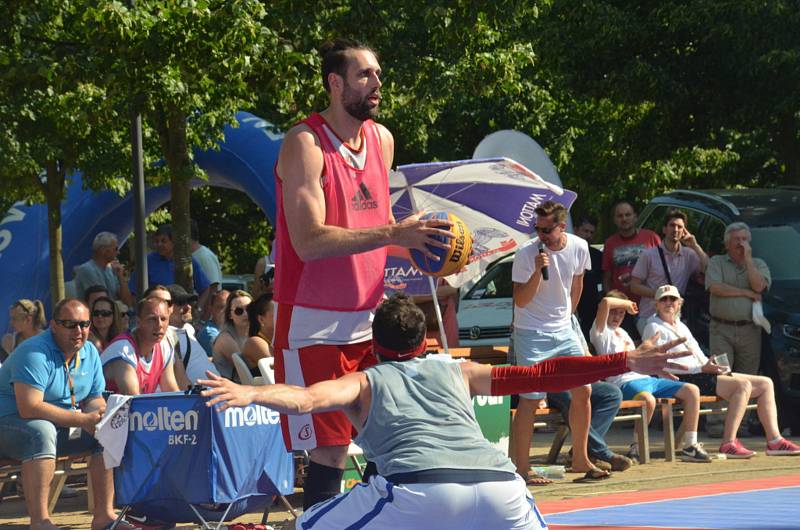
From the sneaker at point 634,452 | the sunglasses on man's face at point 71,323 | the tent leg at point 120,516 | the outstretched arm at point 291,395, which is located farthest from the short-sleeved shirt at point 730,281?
the outstretched arm at point 291,395

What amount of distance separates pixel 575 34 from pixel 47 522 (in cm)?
1618

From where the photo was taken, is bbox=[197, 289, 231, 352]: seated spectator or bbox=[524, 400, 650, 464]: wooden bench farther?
bbox=[197, 289, 231, 352]: seated spectator

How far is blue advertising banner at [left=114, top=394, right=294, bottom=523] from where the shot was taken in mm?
8133

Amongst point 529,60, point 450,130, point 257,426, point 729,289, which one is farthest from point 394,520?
point 450,130

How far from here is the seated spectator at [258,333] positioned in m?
10.6

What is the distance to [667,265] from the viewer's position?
46.2 feet

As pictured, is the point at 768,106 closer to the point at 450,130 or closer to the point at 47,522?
the point at 450,130

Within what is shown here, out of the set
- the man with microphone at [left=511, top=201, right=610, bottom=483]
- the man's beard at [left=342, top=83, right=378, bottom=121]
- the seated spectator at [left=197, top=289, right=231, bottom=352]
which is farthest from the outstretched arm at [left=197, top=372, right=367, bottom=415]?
the seated spectator at [left=197, top=289, right=231, bottom=352]

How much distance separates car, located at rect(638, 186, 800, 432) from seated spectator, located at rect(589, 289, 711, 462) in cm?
147

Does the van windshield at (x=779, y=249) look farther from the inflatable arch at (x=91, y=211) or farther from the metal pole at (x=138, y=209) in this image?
the inflatable arch at (x=91, y=211)

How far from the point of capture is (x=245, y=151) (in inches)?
828

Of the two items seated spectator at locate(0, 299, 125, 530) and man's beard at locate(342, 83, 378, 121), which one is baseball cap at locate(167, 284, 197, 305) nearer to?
seated spectator at locate(0, 299, 125, 530)

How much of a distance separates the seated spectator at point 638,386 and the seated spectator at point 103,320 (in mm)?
3997

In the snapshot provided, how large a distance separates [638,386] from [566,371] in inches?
298
